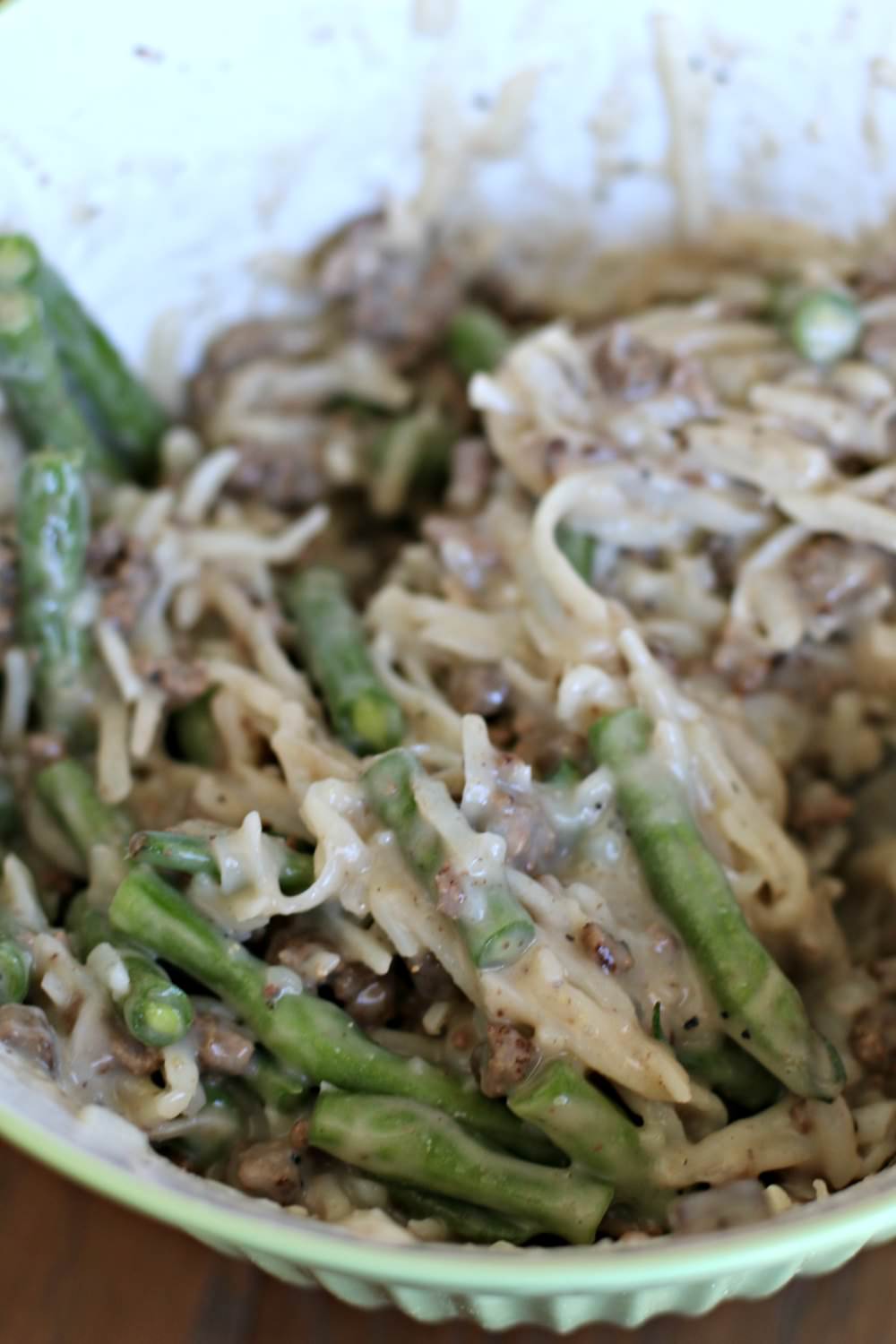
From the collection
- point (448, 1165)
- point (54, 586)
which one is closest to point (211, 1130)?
point (448, 1165)

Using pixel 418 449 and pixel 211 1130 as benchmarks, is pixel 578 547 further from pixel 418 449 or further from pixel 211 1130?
pixel 211 1130

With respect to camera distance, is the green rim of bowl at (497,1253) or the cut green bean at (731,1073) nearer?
the green rim of bowl at (497,1253)

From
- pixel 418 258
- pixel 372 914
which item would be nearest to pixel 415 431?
pixel 418 258

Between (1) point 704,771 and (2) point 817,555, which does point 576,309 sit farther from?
(1) point 704,771

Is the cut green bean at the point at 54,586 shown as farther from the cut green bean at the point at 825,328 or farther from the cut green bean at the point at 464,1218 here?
the cut green bean at the point at 825,328

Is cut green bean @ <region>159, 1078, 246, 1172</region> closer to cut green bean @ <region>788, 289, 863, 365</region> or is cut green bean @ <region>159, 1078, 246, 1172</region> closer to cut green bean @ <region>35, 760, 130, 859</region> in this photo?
cut green bean @ <region>35, 760, 130, 859</region>

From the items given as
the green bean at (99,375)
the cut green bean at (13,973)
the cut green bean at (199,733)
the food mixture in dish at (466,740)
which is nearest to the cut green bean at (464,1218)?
the food mixture in dish at (466,740)
